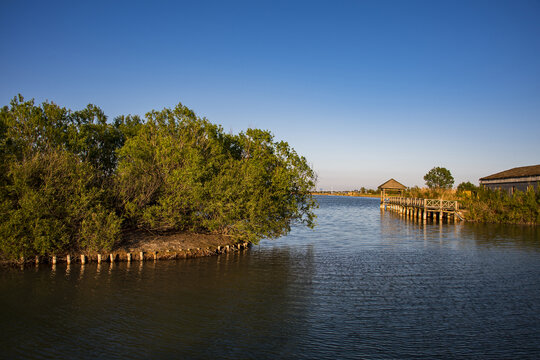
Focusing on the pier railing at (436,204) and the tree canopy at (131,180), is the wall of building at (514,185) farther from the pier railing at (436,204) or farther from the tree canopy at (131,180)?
the tree canopy at (131,180)

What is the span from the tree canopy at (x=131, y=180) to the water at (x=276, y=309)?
7.45ft

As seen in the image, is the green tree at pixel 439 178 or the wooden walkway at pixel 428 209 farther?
the green tree at pixel 439 178

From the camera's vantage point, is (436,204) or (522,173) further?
(436,204)

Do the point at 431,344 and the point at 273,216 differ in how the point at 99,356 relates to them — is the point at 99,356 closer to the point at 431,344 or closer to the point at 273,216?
the point at 431,344

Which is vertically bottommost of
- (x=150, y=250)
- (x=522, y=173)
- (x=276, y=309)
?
(x=276, y=309)

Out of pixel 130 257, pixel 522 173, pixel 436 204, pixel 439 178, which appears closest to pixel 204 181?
pixel 130 257

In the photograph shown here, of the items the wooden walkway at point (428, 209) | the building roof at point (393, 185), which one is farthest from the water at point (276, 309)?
the building roof at point (393, 185)

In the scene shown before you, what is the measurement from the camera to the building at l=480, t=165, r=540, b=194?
158 feet

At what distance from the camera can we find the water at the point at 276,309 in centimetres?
996

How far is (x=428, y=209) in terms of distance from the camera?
53750 mm

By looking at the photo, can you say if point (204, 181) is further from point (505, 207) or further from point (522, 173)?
point (522, 173)

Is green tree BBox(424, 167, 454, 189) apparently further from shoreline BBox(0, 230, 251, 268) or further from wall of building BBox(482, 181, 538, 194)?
shoreline BBox(0, 230, 251, 268)

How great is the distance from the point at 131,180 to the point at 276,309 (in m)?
13.7

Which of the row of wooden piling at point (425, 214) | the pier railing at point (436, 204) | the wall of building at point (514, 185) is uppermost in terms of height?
the wall of building at point (514, 185)
